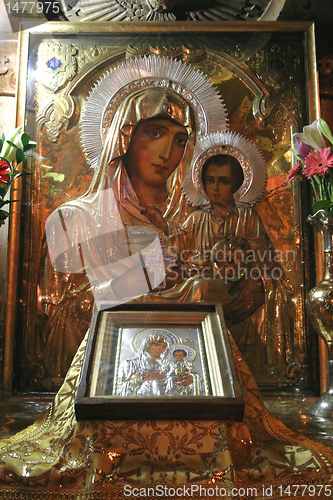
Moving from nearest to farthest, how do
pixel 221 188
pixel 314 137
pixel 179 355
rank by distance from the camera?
pixel 179 355 → pixel 314 137 → pixel 221 188

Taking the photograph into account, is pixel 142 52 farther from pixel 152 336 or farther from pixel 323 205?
pixel 152 336

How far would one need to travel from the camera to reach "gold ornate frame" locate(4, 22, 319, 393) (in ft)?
9.17

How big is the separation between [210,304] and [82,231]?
42.3 inches

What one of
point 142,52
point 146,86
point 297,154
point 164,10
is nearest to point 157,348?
point 297,154

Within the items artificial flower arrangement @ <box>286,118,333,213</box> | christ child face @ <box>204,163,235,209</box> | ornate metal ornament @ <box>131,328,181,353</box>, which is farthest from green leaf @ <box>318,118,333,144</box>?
ornate metal ornament @ <box>131,328,181,353</box>

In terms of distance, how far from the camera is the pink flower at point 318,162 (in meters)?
2.45

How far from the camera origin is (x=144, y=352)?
1.79 m

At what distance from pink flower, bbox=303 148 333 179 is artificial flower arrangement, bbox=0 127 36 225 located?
5.41ft

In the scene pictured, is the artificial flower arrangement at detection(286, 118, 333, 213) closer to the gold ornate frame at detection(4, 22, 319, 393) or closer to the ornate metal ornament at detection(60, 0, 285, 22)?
the gold ornate frame at detection(4, 22, 319, 393)

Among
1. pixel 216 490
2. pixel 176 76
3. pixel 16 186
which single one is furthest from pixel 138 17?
pixel 216 490

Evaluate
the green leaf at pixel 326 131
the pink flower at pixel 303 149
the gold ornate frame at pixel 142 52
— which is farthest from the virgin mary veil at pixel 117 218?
the green leaf at pixel 326 131

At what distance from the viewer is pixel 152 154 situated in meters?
2.84

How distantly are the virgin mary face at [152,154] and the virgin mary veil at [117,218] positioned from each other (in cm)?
4

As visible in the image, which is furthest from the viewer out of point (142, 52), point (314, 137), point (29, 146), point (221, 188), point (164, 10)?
point (164, 10)
